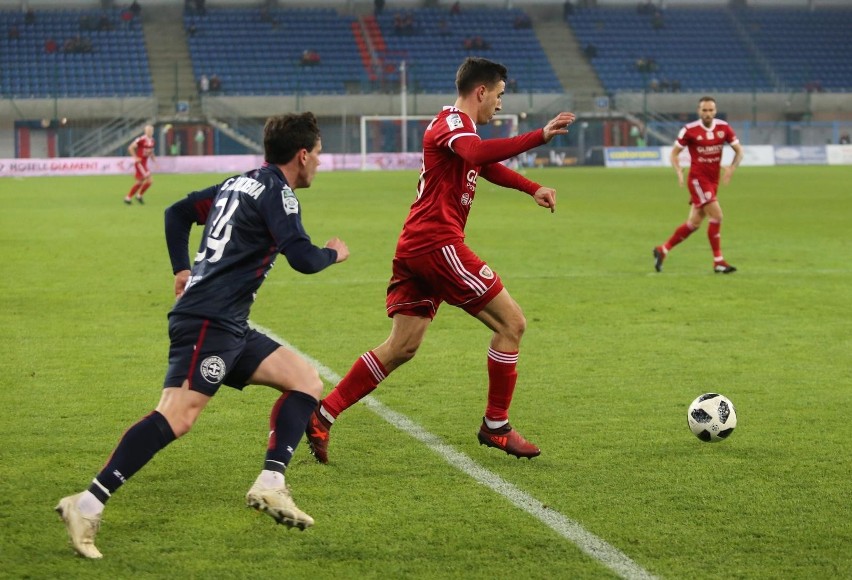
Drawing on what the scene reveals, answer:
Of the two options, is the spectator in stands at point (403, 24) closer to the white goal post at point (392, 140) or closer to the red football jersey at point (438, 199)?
the white goal post at point (392, 140)

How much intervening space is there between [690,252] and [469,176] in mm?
11259

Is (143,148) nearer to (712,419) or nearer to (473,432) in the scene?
(473,432)

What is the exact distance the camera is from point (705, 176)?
15.0 m

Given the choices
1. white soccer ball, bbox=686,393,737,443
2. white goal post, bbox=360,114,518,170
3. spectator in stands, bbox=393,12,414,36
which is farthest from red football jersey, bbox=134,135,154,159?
spectator in stands, bbox=393,12,414,36

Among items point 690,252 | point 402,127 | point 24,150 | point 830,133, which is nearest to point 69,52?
point 24,150

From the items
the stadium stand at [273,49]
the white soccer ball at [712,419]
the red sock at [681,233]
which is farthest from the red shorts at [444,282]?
the stadium stand at [273,49]

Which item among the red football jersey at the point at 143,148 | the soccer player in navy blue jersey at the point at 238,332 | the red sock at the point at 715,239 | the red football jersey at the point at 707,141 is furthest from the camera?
the red football jersey at the point at 143,148

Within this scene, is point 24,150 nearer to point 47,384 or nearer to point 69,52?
point 69,52

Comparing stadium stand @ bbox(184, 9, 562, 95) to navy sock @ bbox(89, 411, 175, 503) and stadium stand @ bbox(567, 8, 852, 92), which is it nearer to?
stadium stand @ bbox(567, 8, 852, 92)

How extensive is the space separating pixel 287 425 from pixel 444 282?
1495 millimetres

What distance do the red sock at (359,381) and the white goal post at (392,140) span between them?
42.5 m

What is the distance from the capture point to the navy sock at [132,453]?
4465mm

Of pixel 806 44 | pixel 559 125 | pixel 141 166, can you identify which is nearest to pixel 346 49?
pixel 806 44

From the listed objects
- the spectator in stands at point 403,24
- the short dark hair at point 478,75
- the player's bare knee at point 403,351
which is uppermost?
the spectator in stands at point 403,24
